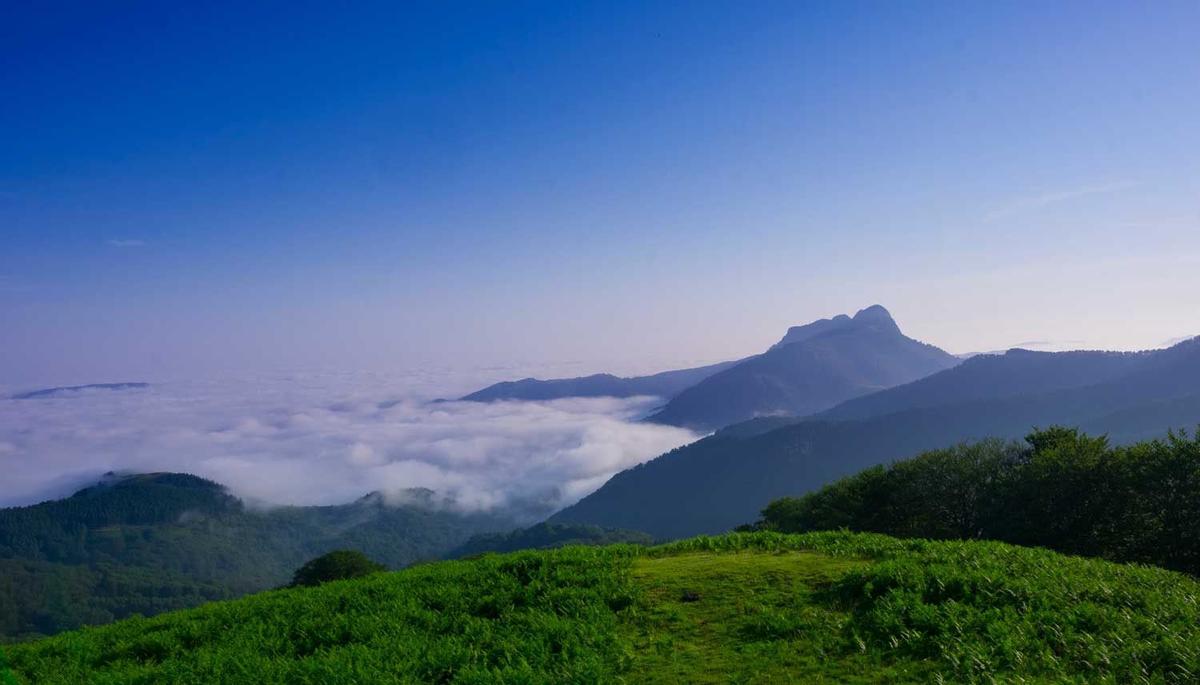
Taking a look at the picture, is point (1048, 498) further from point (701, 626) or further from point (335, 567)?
point (335, 567)

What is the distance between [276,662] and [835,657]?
1045 cm

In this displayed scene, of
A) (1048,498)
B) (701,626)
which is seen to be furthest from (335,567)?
(1048,498)

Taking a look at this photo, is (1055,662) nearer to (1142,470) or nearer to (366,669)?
(366,669)

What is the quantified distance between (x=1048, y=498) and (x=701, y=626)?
30.9 meters

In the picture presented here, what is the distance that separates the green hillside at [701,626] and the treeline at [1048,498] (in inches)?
715

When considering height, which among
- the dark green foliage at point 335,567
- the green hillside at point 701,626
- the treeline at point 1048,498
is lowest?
the dark green foliage at point 335,567

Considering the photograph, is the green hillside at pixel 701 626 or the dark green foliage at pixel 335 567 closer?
the green hillside at pixel 701 626

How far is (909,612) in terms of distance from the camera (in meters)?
11.6

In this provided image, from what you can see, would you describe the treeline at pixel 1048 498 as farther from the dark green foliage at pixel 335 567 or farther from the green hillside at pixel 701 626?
the dark green foliage at pixel 335 567

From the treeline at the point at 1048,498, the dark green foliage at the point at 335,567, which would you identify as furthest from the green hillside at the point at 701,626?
the dark green foliage at the point at 335,567

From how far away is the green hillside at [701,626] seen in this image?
1017 cm

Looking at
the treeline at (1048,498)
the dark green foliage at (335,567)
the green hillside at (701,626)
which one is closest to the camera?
the green hillside at (701,626)

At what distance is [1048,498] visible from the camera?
112 feet

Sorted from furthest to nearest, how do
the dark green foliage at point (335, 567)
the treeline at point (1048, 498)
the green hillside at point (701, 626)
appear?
the dark green foliage at point (335, 567) → the treeline at point (1048, 498) → the green hillside at point (701, 626)
